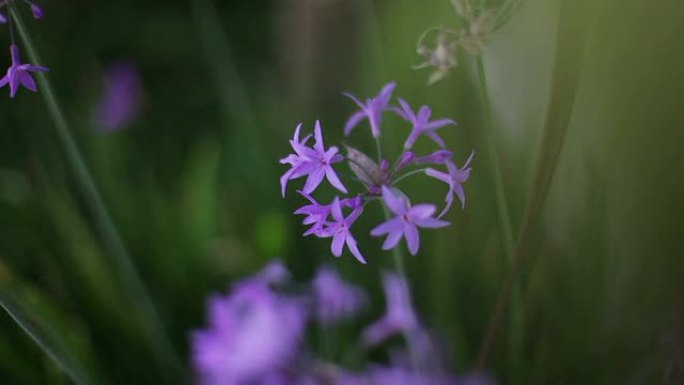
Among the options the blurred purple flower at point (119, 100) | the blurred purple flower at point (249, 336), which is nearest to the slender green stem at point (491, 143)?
the blurred purple flower at point (249, 336)

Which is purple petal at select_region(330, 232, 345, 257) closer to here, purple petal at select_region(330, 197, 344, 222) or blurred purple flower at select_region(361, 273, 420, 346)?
purple petal at select_region(330, 197, 344, 222)

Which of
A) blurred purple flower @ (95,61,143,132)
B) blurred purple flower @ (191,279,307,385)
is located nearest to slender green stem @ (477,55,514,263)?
blurred purple flower @ (191,279,307,385)

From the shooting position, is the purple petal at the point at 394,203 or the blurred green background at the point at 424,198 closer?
the purple petal at the point at 394,203

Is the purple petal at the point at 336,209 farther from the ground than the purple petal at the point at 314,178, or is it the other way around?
the purple petal at the point at 314,178

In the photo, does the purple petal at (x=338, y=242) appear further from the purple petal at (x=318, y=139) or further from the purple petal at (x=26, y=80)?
the purple petal at (x=26, y=80)

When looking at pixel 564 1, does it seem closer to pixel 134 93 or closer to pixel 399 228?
pixel 399 228

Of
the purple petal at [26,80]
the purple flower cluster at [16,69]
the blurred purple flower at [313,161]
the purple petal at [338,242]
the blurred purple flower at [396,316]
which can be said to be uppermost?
the purple flower cluster at [16,69]

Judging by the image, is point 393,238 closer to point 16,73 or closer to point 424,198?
point 16,73
